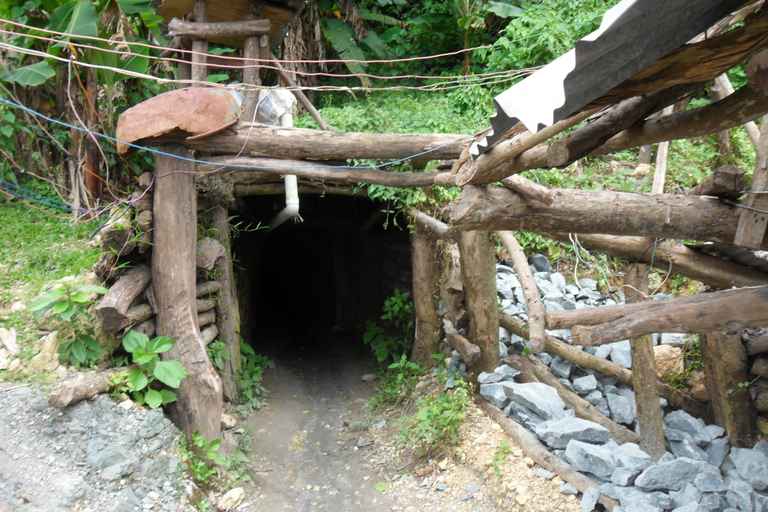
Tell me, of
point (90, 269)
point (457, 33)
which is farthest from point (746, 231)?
point (457, 33)

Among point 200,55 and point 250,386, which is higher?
point 200,55

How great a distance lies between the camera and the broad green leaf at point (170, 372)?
4066mm

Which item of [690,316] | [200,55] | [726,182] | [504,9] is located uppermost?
[504,9]

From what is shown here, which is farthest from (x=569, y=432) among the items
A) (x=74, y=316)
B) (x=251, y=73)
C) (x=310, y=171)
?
(x=251, y=73)

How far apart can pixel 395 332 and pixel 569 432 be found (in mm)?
4017

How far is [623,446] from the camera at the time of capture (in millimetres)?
3785

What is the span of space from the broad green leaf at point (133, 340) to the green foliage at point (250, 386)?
6.43 feet

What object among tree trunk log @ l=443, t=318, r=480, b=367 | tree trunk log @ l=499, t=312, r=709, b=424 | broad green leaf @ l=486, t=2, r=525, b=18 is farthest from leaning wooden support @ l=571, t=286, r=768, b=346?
broad green leaf @ l=486, t=2, r=525, b=18

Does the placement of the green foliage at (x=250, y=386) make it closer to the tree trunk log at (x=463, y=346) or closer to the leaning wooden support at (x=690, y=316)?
the tree trunk log at (x=463, y=346)

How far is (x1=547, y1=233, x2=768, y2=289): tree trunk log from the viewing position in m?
3.47

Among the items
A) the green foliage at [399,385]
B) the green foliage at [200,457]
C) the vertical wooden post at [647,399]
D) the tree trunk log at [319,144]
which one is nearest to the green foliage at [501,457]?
the vertical wooden post at [647,399]

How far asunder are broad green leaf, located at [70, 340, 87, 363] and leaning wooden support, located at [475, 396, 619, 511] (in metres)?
3.47

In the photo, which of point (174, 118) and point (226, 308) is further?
point (226, 308)

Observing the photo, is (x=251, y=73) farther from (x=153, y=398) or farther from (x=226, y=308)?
(x=153, y=398)
